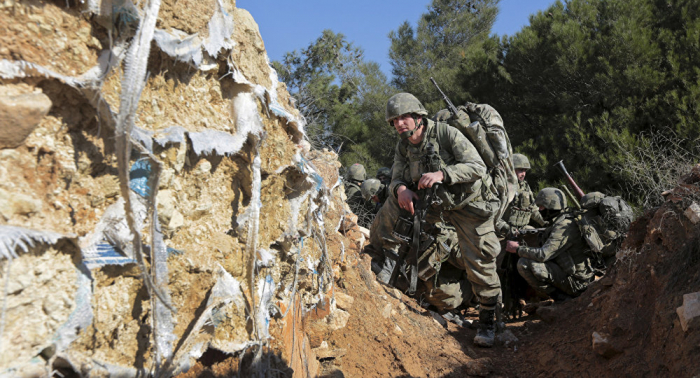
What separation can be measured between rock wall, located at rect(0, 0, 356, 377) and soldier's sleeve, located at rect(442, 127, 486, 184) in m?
2.16

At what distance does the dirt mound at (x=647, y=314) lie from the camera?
9.27 ft

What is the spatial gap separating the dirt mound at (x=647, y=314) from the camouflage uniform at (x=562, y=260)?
4.81ft

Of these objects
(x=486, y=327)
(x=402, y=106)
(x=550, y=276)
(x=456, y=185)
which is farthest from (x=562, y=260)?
(x=402, y=106)

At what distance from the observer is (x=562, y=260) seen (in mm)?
5883

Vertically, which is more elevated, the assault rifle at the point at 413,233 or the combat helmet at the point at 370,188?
the combat helmet at the point at 370,188

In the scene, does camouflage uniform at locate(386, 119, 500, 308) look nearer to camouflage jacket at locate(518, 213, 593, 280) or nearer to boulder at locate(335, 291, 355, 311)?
boulder at locate(335, 291, 355, 311)

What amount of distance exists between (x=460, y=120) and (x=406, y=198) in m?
1.15

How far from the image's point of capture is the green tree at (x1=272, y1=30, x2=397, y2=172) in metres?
11.1

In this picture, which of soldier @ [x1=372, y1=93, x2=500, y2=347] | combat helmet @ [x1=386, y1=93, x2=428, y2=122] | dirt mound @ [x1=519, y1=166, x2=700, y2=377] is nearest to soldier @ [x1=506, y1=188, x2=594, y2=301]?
soldier @ [x1=372, y1=93, x2=500, y2=347]

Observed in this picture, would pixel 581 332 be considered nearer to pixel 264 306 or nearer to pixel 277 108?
pixel 264 306

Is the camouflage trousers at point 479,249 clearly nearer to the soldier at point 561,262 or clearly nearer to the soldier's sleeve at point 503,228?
the soldier at point 561,262

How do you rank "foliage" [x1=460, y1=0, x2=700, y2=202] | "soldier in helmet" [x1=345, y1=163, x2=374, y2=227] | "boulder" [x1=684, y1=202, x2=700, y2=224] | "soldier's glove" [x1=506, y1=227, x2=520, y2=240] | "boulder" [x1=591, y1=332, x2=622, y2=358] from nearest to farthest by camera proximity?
1. "boulder" [x1=684, y1=202, x2=700, y2=224]
2. "boulder" [x1=591, y1=332, x2=622, y2=358]
3. "soldier's glove" [x1=506, y1=227, x2=520, y2=240]
4. "soldier in helmet" [x1=345, y1=163, x2=374, y2=227]
5. "foliage" [x1=460, y1=0, x2=700, y2=202]

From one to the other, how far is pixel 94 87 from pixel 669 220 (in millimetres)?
3474

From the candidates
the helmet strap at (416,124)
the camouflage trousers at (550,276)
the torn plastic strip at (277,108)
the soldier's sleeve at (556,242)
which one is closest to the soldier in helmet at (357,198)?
the camouflage trousers at (550,276)
